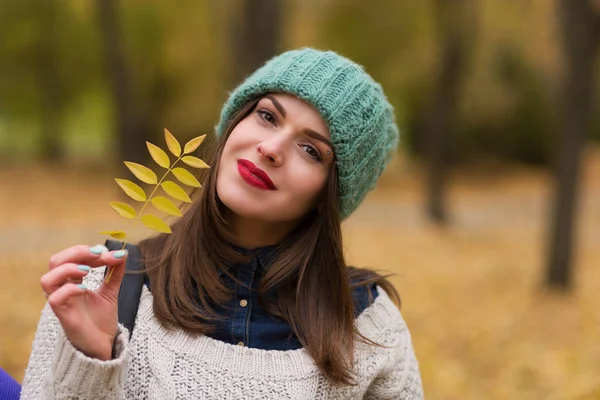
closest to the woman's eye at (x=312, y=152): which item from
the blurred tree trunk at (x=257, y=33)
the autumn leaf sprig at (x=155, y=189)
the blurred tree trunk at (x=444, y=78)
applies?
the autumn leaf sprig at (x=155, y=189)

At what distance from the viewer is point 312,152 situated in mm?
2047

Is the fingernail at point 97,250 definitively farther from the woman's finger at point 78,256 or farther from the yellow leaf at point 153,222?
the yellow leaf at point 153,222

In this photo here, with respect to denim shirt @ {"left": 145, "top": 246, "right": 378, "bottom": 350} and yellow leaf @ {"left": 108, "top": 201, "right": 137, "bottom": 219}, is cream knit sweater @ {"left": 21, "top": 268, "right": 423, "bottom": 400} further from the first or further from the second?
yellow leaf @ {"left": 108, "top": 201, "right": 137, "bottom": 219}

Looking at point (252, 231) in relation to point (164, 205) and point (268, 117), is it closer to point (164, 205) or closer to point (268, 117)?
point (268, 117)

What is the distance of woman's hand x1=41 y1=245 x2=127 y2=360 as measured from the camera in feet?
4.90

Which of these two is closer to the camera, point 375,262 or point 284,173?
point 284,173

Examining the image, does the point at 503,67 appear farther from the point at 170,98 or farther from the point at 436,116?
the point at 170,98

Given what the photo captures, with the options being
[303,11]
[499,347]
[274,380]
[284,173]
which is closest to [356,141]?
[284,173]

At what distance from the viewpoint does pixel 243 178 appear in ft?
6.40

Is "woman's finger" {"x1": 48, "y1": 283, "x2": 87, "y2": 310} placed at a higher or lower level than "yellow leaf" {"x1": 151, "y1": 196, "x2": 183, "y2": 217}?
lower

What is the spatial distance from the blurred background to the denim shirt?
0.55 meters

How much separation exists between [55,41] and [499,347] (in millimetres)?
15978

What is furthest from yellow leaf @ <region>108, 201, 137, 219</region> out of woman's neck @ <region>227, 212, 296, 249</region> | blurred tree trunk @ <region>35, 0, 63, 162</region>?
blurred tree trunk @ <region>35, 0, 63, 162</region>

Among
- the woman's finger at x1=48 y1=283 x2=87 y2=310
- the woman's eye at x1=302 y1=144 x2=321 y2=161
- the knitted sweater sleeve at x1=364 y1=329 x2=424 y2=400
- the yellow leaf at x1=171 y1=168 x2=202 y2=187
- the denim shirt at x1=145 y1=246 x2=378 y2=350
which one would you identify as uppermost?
the woman's eye at x1=302 y1=144 x2=321 y2=161
